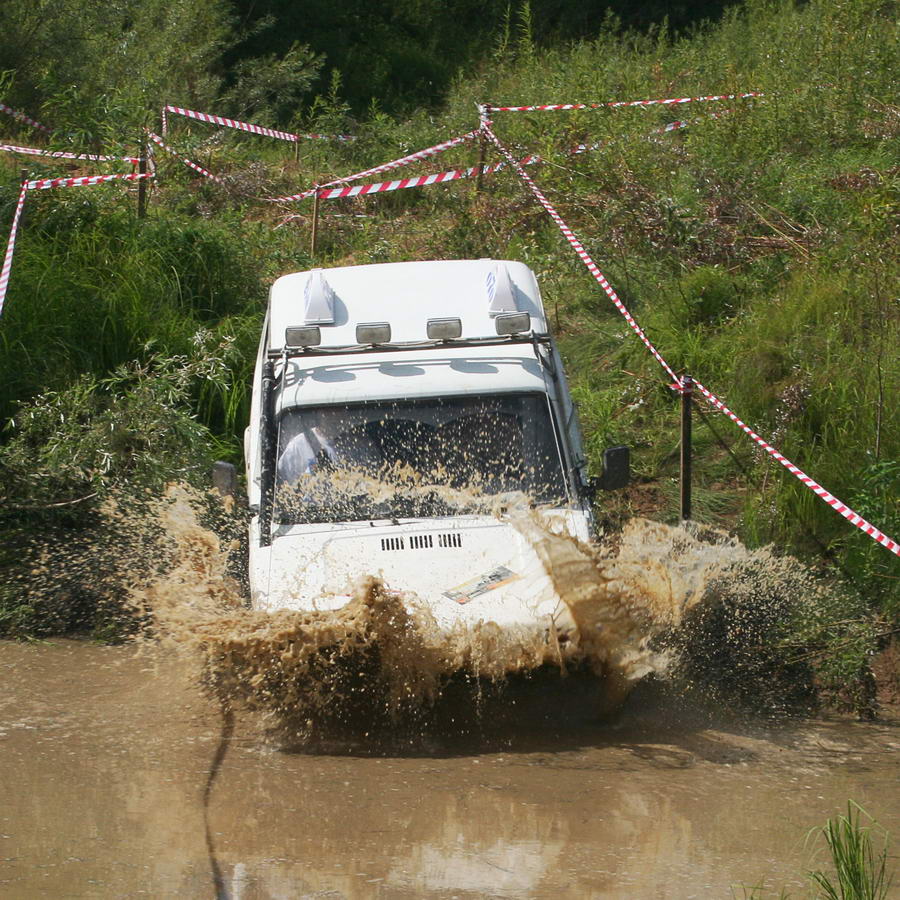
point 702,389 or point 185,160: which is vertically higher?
point 185,160

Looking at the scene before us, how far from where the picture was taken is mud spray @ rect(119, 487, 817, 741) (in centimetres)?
559

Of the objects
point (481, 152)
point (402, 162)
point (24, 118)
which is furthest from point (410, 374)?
point (24, 118)

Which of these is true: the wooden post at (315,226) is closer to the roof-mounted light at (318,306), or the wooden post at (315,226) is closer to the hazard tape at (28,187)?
the hazard tape at (28,187)

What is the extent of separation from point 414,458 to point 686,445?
2146mm

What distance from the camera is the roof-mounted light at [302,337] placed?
680 cm

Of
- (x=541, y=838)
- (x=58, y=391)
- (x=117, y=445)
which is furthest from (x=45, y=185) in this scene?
(x=541, y=838)

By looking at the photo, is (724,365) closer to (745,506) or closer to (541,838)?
(745,506)

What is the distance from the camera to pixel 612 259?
11.8m

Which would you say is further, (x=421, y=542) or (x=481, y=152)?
(x=481, y=152)

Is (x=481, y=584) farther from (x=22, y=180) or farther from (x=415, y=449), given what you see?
(x=22, y=180)

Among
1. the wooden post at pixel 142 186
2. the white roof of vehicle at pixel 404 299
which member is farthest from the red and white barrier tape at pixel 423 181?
the white roof of vehicle at pixel 404 299

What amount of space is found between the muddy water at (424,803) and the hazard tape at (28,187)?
4.13 meters

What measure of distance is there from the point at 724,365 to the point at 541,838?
583 centimetres

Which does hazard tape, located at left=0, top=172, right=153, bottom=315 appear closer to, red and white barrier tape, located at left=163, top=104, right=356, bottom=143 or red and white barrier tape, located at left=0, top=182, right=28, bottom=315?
red and white barrier tape, located at left=0, top=182, right=28, bottom=315
